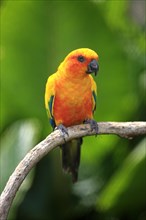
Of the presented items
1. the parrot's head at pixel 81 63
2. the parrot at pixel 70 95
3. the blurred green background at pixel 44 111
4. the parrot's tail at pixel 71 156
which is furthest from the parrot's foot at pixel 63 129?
the blurred green background at pixel 44 111

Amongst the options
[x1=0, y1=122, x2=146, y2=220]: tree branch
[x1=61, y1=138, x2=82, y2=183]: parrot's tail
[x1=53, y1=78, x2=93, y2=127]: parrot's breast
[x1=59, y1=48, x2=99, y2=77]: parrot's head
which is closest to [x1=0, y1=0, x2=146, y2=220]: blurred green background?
[x1=61, y1=138, x2=82, y2=183]: parrot's tail

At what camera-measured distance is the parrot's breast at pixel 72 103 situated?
2.43 meters

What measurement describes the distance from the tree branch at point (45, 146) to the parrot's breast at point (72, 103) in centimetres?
9

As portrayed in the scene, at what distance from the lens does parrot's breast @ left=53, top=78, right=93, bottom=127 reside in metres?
2.43

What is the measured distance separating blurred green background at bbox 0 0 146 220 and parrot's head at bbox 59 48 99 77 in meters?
1.14

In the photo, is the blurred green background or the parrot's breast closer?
the parrot's breast

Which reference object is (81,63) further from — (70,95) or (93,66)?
(70,95)

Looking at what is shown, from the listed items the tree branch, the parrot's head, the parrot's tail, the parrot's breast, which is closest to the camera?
the tree branch

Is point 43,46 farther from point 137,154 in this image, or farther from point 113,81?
point 137,154

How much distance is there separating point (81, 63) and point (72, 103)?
0.30m

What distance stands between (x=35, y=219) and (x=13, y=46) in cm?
103

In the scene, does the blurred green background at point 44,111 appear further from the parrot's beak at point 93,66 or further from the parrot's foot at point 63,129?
the parrot's beak at point 93,66

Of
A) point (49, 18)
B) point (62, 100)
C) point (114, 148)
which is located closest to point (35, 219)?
point (114, 148)

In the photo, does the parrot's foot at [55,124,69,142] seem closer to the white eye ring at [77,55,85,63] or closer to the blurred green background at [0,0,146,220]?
the white eye ring at [77,55,85,63]
